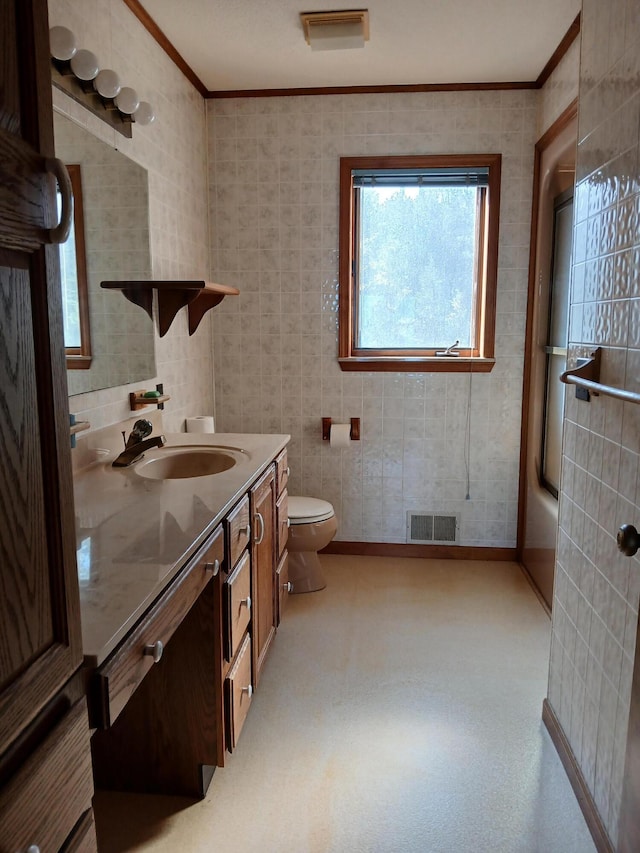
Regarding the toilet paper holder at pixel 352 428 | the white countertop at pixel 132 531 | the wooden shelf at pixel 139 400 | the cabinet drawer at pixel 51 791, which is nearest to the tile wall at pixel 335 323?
the toilet paper holder at pixel 352 428

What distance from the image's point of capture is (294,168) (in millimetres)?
3305

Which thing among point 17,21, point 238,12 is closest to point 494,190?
point 238,12

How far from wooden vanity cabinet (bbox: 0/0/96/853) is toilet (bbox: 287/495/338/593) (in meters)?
2.14

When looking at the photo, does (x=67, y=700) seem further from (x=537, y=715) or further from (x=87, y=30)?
(x=87, y=30)

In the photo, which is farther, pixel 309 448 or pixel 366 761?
pixel 309 448

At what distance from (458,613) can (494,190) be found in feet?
6.88

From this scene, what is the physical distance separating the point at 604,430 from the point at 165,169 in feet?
6.89

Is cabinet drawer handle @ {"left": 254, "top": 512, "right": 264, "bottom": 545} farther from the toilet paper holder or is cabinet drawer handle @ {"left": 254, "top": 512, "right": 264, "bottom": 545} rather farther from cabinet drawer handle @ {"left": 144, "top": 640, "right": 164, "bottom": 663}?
the toilet paper holder

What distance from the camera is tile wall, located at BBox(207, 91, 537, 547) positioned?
3229mm

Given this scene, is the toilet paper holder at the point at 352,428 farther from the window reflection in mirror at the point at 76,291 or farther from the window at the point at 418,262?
the window reflection in mirror at the point at 76,291

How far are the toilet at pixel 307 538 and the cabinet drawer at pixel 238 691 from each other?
0.93 metres

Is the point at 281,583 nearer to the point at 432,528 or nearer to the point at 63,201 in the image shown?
the point at 432,528

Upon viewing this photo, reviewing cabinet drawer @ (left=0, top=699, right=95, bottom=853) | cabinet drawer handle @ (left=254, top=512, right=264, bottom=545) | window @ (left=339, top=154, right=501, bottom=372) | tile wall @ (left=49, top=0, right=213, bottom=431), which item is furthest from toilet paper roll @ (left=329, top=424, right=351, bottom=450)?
cabinet drawer @ (left=0, top=699, right=95, bottom=853)

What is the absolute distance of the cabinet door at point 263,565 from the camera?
208 centimetres
